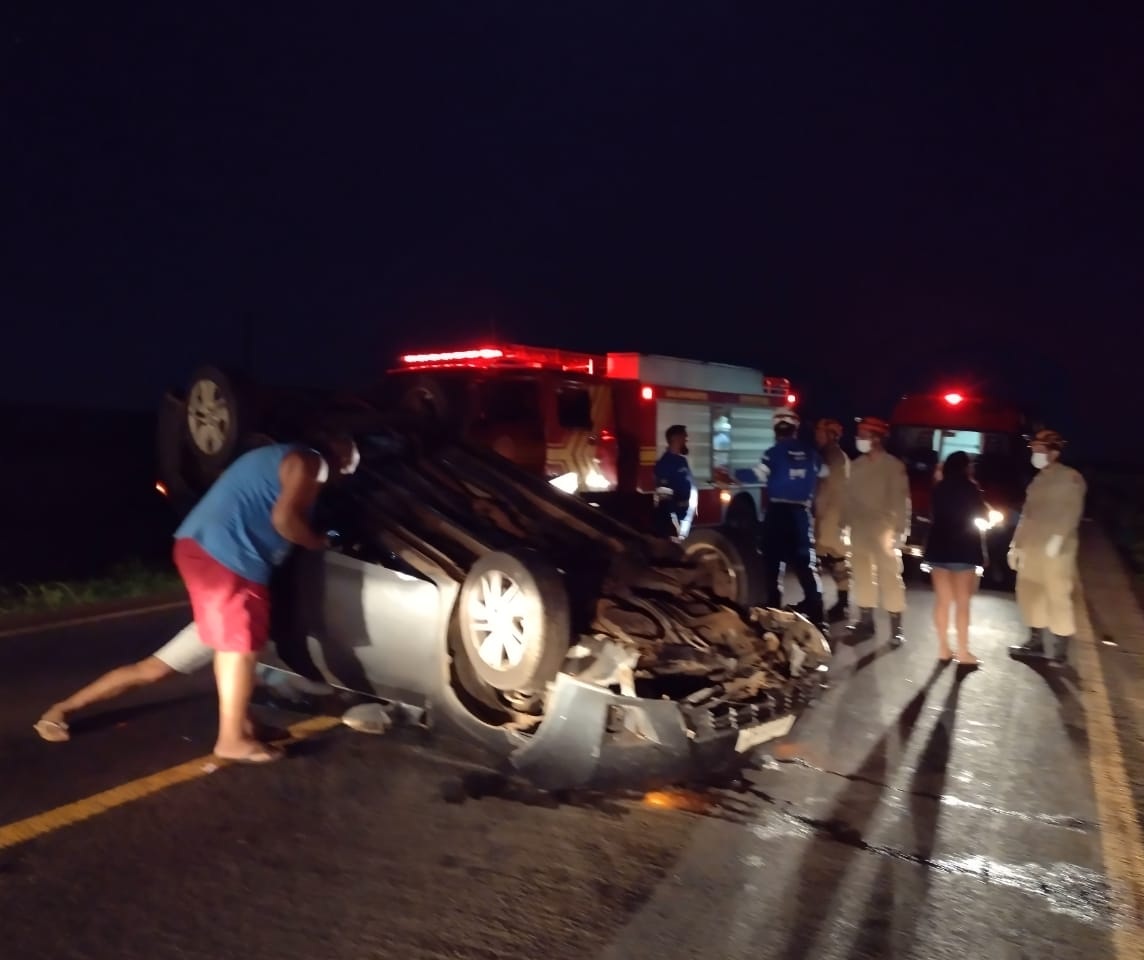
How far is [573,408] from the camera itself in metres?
11.6

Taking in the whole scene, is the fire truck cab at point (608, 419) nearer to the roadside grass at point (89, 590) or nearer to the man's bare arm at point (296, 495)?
the roadside grass at point (89, 590)

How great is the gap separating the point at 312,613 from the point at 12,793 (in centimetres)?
150

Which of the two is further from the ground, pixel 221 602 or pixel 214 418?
pixel 214 418

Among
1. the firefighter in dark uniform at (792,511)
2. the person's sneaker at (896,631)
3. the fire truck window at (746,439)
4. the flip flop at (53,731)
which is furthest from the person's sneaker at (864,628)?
the flip flop at (53,731)

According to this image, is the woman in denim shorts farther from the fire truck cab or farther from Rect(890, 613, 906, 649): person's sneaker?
the fire truck cab

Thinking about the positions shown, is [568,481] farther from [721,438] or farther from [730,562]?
[730,562]

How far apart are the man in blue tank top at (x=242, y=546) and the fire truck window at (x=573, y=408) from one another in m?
6.18

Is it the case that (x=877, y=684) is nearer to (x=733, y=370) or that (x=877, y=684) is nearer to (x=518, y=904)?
(x=518, y=904)

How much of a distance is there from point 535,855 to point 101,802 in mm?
1904

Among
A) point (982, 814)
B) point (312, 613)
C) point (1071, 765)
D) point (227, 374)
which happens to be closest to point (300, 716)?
point (312, 613)

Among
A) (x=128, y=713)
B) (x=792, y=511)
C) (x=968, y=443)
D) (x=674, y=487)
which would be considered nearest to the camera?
(x=128, y=713)

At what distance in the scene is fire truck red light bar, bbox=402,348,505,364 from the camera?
11508 millimetres

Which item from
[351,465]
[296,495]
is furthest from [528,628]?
[351,465]

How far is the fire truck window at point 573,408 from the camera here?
1142 centimetres
